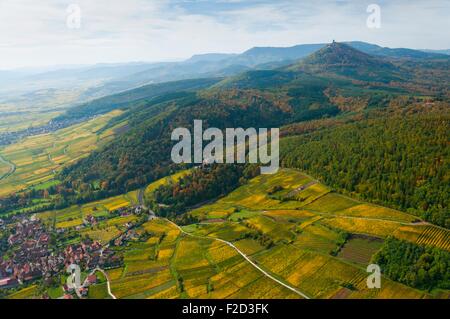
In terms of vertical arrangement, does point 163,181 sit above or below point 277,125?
below

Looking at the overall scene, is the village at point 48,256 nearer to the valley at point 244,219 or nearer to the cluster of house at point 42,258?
the cluster of house at point 42,258

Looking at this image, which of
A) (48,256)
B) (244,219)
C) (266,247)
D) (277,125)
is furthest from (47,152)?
(266,247)

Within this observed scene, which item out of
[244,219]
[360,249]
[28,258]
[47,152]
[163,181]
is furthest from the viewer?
[47,152]

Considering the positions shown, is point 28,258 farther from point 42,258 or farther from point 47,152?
point 47,152

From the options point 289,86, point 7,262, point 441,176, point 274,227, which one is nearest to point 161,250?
point 274,227

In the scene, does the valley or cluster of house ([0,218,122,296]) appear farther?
cluster of house ([0,218,122,296])

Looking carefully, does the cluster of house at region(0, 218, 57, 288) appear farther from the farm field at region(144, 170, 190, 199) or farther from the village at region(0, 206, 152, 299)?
the farm field at region(144, 170, 190, 199)

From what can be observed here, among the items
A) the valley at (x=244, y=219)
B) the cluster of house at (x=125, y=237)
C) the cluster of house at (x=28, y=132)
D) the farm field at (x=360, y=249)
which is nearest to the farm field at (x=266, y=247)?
the farm field at (x=360, y=249)

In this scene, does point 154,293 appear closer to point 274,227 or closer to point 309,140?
point 274,227

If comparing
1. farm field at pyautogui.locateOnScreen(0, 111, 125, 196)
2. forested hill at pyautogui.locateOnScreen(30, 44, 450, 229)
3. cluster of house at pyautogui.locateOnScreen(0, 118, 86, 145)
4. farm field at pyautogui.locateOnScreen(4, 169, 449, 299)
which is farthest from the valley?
cluster of house at pyautogui.locateOnScreen(0, 118, 86, 145)
